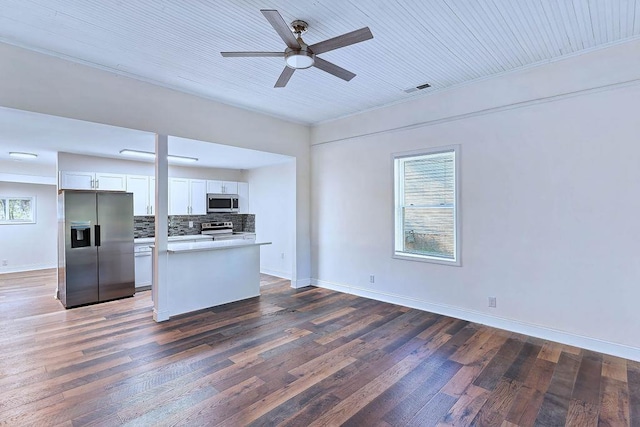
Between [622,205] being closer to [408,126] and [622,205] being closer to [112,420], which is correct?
[408,126]

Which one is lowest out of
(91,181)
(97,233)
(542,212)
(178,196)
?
(97,233)

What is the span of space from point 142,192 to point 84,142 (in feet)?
5.77

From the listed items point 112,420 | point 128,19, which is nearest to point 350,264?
point 112,420

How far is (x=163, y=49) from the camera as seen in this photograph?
3068mm

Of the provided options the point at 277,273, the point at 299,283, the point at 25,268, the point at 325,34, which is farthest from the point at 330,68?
the point at 25,268

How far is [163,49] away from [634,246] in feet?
16.1

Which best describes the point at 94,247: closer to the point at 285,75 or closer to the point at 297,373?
the point at 297,373

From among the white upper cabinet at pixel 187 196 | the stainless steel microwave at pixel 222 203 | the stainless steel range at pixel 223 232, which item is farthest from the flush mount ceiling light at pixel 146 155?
the stainless steel range at pixel 223 232

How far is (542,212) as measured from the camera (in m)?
3.46

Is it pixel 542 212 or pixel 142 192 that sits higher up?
pixel 142 192

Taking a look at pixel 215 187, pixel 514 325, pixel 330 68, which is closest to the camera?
pixel 330 68

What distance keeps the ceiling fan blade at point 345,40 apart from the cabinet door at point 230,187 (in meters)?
5.13

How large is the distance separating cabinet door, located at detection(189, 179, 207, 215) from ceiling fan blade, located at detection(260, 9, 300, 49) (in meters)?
5.01

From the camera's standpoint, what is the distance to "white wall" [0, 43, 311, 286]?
3.02m
